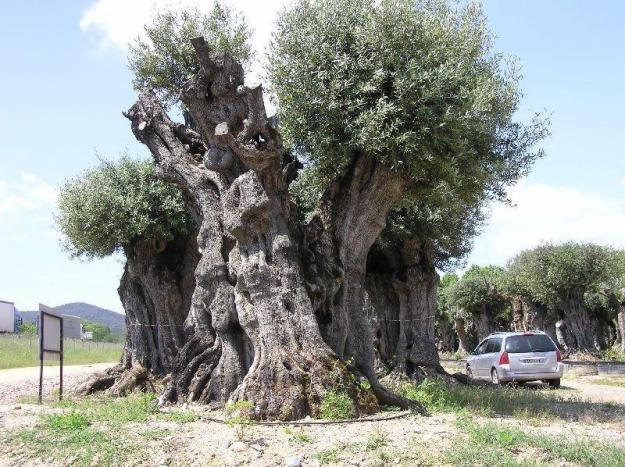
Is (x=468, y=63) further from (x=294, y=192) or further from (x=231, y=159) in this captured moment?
(x=294, y=192)

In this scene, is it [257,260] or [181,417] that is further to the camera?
[257,260]

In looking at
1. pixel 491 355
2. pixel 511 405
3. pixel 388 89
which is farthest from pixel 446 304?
pixel 388 89

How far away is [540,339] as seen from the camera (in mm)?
19641

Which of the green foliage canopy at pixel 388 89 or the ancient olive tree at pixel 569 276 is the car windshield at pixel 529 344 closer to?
the green foliage canopy at pixel 388 89

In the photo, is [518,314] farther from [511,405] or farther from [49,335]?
[49,335]

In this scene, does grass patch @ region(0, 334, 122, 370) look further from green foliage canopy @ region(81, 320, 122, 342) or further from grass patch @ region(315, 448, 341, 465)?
grass patch @ region(315, 448, 341, 465)

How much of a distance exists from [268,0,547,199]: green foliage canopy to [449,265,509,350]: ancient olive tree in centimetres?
3336

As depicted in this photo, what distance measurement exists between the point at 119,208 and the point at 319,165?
6334 mm

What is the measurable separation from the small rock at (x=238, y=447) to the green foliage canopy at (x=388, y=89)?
5.49 m

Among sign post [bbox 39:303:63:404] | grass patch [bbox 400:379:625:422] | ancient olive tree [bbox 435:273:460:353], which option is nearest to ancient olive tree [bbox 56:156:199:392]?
sign post [bbox 39:303:63:404]

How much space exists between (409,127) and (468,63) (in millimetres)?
2195

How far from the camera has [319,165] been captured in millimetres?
12938

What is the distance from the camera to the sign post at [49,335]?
40.8 feet

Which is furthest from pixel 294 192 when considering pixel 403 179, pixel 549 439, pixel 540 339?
pixel 549 439
